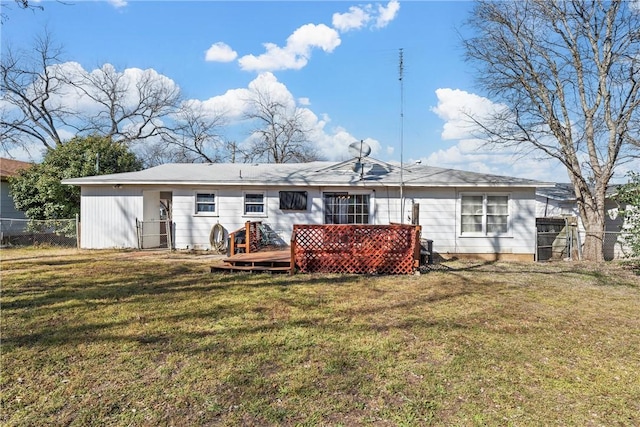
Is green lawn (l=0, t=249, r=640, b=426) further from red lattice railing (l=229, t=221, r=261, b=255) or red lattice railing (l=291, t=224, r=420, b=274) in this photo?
red lattice railing (l=229, t=221, r=261, b=255)

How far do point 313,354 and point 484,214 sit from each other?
374 inches

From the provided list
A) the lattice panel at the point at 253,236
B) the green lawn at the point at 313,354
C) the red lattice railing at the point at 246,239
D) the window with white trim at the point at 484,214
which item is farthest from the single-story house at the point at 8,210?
the window with white trim at the point at 484,214

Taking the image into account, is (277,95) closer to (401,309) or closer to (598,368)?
(401,309)

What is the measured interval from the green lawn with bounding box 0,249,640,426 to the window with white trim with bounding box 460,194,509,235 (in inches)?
169

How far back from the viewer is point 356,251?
8.67 metres

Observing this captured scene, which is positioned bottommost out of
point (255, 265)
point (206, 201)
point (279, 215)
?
point (255, 265)

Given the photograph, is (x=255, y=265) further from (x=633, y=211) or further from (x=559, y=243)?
(x=559, y=243)

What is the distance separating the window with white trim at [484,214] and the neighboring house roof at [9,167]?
739 inches

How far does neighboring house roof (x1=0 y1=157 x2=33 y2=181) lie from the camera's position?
16572 millimetres

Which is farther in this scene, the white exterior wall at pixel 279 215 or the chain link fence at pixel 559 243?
the chain link fence at pixel 559 243

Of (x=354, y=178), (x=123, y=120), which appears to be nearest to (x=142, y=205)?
(x=354, y=178)

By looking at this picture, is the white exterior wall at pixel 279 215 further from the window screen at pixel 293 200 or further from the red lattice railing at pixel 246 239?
the red lattice railing at pixel 246 239

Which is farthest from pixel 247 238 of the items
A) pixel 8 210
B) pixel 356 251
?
pixel 8 210

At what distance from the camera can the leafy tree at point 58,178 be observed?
1440 centimetres
